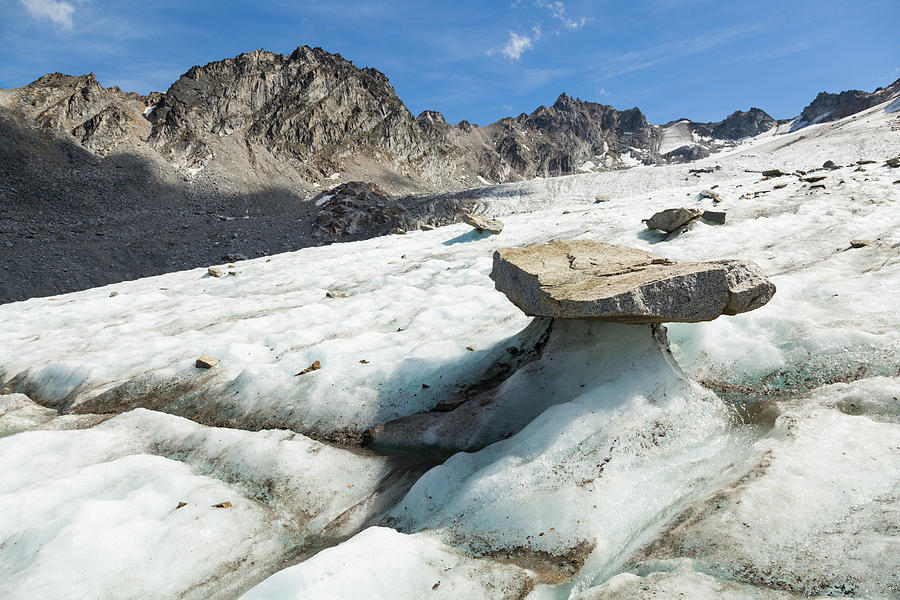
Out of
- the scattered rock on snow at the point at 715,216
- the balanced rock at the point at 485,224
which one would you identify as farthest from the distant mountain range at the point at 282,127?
the scattered rock on snow at the point at 715,216

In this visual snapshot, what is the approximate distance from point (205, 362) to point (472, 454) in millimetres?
5149

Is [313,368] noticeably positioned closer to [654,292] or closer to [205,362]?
[205,362]

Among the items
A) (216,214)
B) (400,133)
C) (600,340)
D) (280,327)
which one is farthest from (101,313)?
(400,133)

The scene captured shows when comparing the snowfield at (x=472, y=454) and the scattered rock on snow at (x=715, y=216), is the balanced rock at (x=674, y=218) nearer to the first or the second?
the scattered rock on snow at (x=715, y=216)

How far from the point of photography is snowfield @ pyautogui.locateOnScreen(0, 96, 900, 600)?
2895mm

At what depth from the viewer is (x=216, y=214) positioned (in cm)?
5066

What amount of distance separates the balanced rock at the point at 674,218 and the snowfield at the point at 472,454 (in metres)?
2.54

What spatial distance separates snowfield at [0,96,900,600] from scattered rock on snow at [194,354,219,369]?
0.14m

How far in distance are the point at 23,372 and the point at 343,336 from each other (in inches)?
231

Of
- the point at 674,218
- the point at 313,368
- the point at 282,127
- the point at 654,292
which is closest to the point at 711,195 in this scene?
the point at 674,218

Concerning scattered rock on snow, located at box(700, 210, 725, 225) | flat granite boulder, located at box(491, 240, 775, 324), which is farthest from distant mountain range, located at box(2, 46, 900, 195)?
flat granite boulder, located at box(491, 240, 775, 324)

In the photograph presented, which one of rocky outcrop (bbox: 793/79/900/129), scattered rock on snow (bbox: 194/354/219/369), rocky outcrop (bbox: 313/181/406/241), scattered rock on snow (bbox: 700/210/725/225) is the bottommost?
scattered rock on snow (bbox: 194/354/219/369)

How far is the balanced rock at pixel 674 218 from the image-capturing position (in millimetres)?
11531

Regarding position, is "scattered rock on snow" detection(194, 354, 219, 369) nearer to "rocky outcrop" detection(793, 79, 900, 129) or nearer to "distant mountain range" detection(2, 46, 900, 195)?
"distant mountain range" detection(2, 46, 900, 195)
